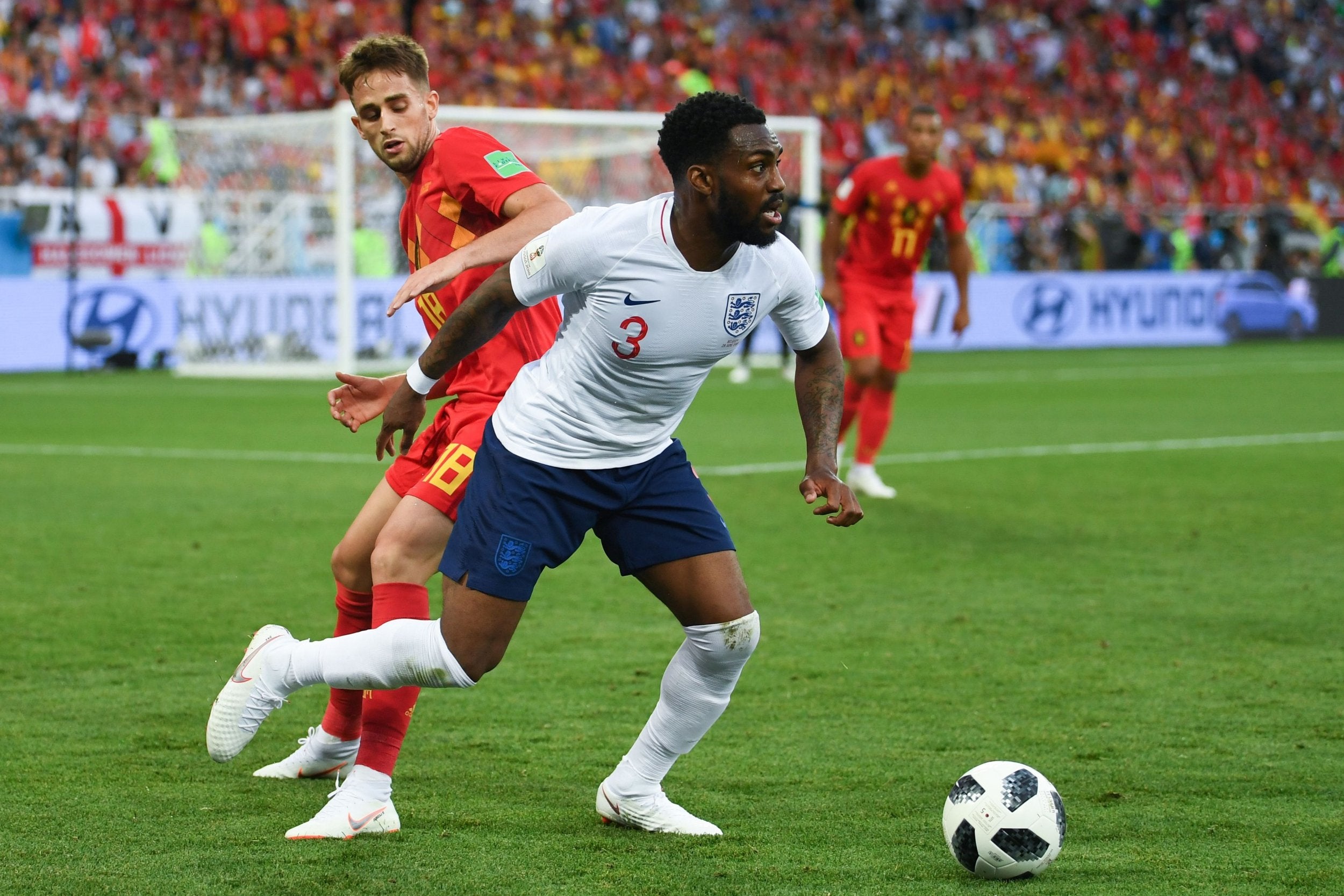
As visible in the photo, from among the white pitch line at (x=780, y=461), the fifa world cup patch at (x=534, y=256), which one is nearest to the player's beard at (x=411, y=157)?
the fifa world cup patch at (x=534, y=256)

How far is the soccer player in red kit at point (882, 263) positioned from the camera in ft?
34.8

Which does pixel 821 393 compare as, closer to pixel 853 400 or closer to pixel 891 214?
pixel 853 400

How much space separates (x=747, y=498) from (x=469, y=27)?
19.8 meters

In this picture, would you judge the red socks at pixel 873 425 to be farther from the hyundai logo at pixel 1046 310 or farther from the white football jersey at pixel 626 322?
the hyundai logo at pixel 1046 310

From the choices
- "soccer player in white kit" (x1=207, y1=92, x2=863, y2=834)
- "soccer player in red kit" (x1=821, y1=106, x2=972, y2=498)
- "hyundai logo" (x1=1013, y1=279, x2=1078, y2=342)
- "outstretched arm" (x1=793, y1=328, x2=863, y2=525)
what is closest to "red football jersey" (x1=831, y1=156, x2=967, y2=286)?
"soccer player in red kit" (x1=821, y1=106, x2=972, y2=498)

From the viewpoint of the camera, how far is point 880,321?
1077cm

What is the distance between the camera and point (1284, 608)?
6.96 metres

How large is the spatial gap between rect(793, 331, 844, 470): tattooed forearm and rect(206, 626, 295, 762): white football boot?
4.56ft

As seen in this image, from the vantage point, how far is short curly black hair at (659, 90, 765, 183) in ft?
12.1

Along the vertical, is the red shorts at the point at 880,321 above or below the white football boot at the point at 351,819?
above

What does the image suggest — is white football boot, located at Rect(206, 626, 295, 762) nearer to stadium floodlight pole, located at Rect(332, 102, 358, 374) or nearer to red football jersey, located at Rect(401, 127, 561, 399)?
red football jersey, located at Rect(401, 127, 561, 399)

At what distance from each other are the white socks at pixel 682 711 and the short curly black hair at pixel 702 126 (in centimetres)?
109

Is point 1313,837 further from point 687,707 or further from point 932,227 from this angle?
point 932,227

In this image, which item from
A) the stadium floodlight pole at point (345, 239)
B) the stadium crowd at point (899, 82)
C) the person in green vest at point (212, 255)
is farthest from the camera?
the stadium crowd at point (899, 82)
